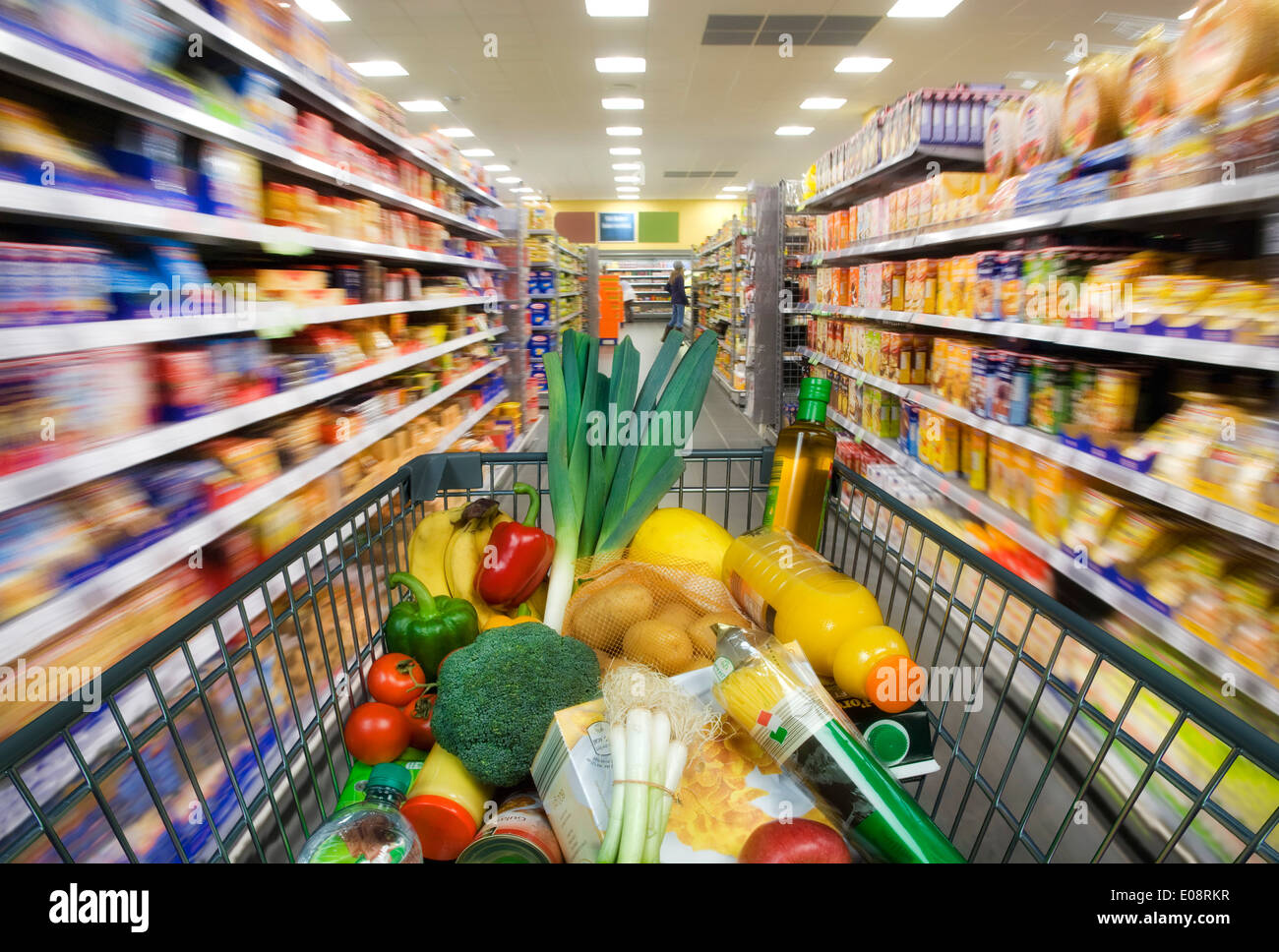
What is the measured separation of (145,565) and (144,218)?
726mm

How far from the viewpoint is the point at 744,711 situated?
79cm

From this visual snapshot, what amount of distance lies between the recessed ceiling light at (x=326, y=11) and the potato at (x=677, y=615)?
25.5 feet

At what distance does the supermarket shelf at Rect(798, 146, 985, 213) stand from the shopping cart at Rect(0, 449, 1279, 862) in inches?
84.3

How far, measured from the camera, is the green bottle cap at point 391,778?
0.84m

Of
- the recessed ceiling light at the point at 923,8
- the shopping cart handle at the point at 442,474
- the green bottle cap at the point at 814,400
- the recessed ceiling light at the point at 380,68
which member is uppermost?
the recessed ceiling light at the point at 923,8

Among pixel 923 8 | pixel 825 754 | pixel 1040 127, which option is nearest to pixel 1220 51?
pixel 1040 127

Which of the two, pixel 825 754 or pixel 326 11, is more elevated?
pixel 326 11

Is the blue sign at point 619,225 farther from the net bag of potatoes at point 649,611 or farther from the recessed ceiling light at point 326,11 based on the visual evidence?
the net bag of potatoes at point 649,611

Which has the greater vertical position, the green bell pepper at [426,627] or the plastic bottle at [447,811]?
the green bell pepper at [426,627]

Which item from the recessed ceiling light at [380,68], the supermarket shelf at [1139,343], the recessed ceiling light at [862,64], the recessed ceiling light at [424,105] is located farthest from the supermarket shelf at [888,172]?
the recessed ceiling light at [424,105]

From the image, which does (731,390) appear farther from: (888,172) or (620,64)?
(888,172)

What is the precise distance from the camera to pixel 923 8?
22.6 feet
